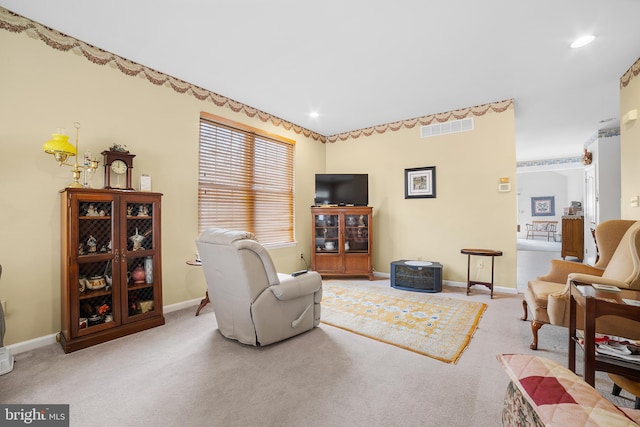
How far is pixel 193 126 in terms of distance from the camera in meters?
3.69

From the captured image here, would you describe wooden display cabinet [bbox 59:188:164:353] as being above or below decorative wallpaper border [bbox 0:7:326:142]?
below

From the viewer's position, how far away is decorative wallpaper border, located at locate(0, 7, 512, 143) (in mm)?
2488

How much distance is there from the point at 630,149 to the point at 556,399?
4092mm

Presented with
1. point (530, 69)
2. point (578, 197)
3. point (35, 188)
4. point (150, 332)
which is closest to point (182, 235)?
point (150, 332)

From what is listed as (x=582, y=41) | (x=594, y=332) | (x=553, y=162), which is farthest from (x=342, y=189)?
(x=553, y=162)

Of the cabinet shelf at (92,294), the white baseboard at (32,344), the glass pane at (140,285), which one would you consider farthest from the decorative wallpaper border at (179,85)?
the white baseboard at (32,344)

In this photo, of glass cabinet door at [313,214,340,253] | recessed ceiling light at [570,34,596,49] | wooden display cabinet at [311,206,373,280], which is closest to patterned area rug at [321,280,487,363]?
wooden display cabinet at [311,206,373,280]

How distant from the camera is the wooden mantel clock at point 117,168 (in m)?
2.80

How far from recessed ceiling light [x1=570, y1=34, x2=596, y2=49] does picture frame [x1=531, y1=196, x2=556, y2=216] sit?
10814mm

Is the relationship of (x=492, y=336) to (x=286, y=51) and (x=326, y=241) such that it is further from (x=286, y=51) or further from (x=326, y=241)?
(x=286, y=51)

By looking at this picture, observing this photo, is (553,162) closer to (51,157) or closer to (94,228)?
(94,228)

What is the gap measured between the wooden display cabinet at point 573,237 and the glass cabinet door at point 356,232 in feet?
18.0

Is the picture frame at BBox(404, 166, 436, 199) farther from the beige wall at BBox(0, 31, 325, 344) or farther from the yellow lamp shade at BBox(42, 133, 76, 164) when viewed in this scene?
the yellow lamp shade at BBox(42, 133, 76, 164)

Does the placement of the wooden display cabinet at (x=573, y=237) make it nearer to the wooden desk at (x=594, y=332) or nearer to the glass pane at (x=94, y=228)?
the wooden desk at (x=594, y=332)
